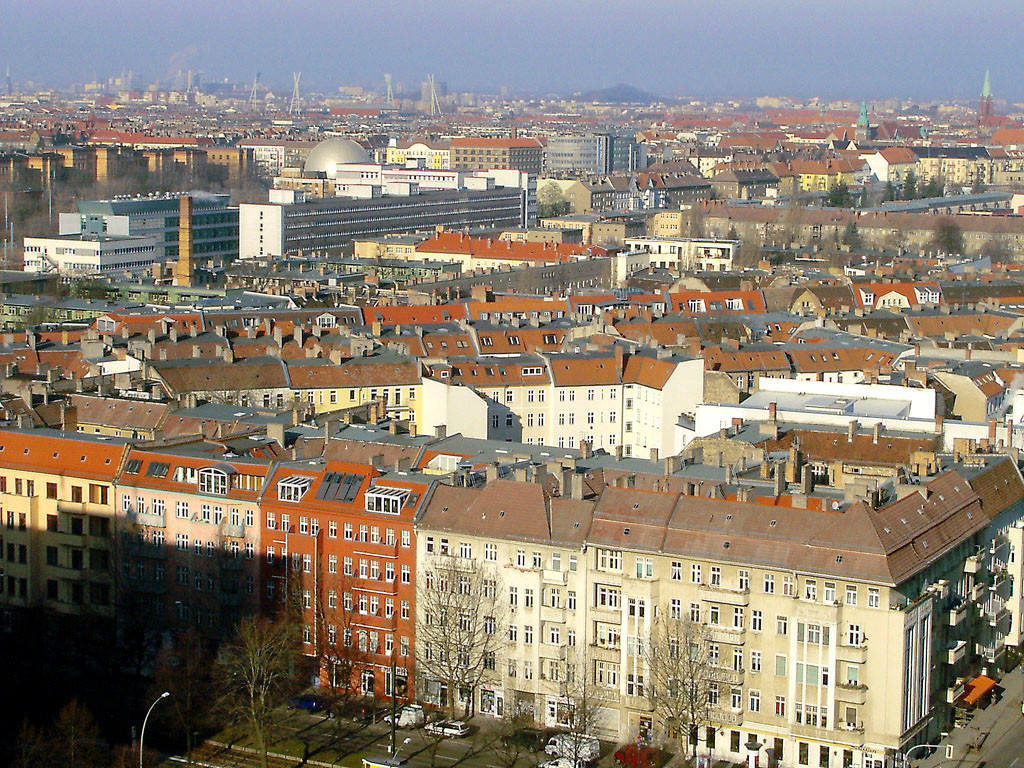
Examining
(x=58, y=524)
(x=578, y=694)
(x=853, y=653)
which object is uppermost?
(x=58, y=524)

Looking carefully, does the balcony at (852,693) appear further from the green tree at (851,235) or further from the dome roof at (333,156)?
the dome roof at (333,156)

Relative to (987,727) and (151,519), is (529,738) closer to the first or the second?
(987,727)

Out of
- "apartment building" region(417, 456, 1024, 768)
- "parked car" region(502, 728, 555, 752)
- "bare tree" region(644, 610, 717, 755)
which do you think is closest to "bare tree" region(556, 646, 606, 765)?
"apartment building" region(417, 456, 1024, 768)

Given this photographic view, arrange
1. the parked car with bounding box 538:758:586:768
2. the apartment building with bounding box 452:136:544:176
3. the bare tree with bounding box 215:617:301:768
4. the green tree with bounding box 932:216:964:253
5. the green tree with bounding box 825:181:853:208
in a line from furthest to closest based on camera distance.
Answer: the apartment building with bounding box 452:136:544:176, the green tree with bounding box 825:181:853:208, the green tree with bounding box 932:216:964:253, the bare tree with bounding box 215:617:301:768, the parked car with bounding box 538:758:586:768

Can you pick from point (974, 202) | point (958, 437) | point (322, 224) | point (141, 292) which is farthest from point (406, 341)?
point (974, 202)

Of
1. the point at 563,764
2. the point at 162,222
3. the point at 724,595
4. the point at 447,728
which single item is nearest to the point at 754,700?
the point at 724,595

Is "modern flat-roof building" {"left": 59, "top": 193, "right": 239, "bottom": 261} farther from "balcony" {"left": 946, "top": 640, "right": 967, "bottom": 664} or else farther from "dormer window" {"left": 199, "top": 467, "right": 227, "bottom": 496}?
"balcony" {"left": 946, "top": 640, "right": 967, "bottom": 664}
